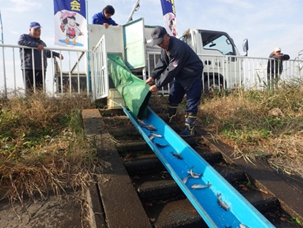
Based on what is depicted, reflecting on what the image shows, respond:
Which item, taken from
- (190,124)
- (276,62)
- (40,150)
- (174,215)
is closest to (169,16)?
(276,62)

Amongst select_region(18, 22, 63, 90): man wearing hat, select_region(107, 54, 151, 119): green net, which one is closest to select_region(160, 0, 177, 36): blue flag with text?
select_region(107, 54, 151, 119): green net

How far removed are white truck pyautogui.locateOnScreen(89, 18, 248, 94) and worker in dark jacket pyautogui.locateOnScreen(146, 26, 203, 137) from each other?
4.73ft

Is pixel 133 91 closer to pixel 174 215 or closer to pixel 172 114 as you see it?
pixel 172 114

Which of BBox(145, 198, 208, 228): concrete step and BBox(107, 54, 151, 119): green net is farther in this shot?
BBox(107, 54, 151, 119): green net

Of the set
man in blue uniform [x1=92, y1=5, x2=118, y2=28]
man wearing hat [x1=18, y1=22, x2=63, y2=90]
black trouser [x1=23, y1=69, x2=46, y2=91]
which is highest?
man in blue uniform [x1=92, y1=5, x2=118, y2=28]

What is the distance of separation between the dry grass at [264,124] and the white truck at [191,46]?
1.19 m

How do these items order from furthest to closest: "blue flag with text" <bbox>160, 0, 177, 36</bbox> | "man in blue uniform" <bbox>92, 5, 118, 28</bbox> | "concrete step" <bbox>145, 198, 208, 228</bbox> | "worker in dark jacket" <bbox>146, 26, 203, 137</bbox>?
"blue flag with text" <bbox>160, 0, 177, 36</bbox> → "man in blue uniform" <bbox>92, 5, 118, 28</bbox> → "worker in dark jacket" <bbox>146, 26, 203, 137</bbox> → "concrete step" <bbox>145, 198, 208, 228</bbox>

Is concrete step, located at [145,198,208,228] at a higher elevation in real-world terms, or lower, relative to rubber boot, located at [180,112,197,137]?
lower

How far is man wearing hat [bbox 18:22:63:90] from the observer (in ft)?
12.9

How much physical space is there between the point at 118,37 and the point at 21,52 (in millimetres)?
2164

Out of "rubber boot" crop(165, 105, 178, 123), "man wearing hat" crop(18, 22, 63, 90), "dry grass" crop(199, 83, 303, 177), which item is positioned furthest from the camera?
"man wearing hat" crop(18, 22, 63, 90)

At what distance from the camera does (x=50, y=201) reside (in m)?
1.76

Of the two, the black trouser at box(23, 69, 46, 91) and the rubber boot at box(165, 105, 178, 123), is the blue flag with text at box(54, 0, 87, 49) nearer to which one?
the black trouser at box(23, 69, 46, 91)

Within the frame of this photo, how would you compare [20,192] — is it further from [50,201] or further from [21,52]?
[21,52]
